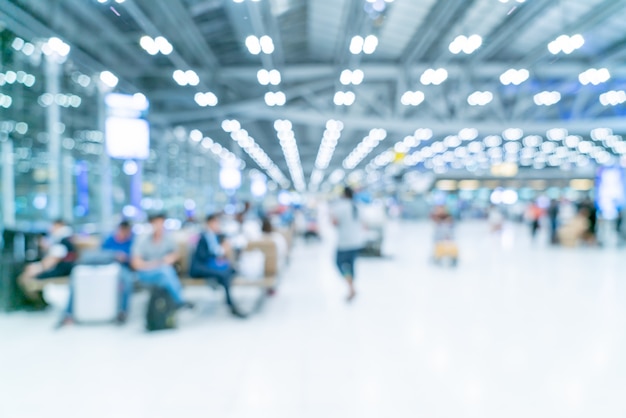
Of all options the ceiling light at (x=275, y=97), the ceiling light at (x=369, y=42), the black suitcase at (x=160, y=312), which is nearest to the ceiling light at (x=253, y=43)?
the ceiling light at (x=369, y=42)

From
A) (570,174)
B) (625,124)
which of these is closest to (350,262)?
(625,124)

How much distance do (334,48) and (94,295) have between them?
33.3 feet

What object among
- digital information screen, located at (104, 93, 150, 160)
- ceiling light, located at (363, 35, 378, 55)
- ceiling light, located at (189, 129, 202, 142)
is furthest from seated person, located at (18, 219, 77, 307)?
ceiling light, located at (189, 129, 202, 142)

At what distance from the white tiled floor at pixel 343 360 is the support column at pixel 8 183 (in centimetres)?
367

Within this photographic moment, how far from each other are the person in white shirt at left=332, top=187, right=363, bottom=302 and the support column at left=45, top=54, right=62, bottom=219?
7038mm

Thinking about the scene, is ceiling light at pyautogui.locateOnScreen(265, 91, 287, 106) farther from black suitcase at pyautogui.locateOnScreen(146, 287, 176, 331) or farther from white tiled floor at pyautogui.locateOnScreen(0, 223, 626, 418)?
black suitcase at pyautogui.locateOnScreen(146, 287, 176, 331)

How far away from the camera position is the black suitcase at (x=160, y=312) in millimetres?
5566

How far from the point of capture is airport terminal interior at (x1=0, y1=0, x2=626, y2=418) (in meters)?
4.05

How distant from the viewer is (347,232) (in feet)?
23.5

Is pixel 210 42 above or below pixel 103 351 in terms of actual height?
A: above

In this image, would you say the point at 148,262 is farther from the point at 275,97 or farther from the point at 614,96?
the point at 614,96

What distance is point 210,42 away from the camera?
41.6ft

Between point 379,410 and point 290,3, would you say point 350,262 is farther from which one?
point 290,3

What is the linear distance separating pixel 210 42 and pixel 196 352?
9997mm
